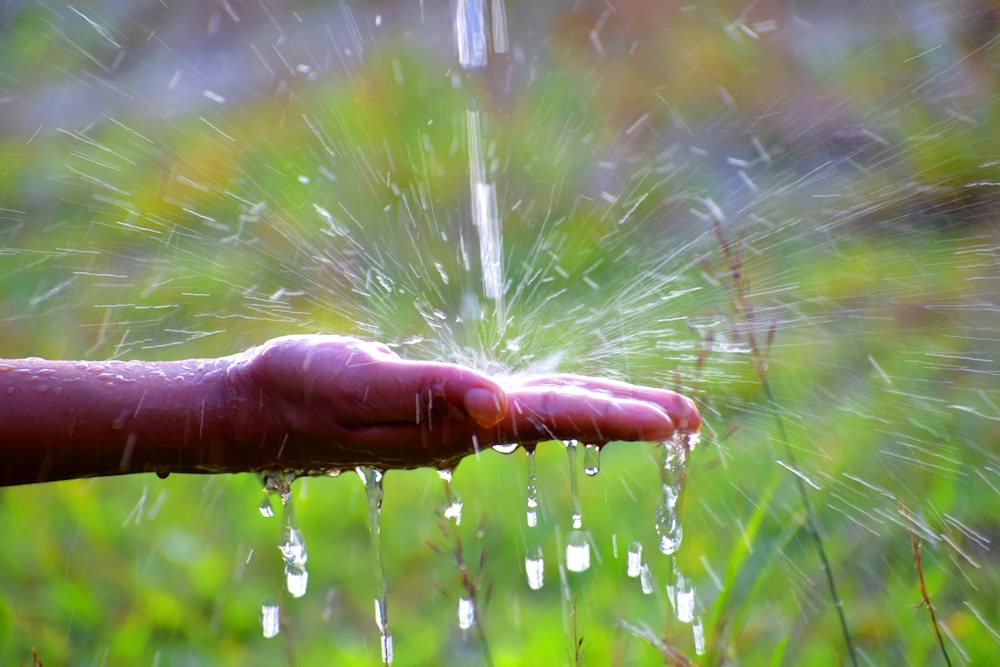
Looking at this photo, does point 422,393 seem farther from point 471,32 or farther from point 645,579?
point 471,32

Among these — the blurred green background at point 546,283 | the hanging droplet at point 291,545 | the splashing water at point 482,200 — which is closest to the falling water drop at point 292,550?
the hanging droplet at point 291,545

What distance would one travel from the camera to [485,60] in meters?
6.21

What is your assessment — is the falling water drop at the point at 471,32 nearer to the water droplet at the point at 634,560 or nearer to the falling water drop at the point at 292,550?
the water droplet at the point at 634,560

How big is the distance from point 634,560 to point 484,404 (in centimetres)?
113

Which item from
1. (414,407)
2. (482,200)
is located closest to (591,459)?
(414,407)

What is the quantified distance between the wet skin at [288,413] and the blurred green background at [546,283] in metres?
0.39

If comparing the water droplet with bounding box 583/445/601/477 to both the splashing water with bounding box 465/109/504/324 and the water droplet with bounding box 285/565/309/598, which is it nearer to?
the water droplet with bounding box 285/565/309/598

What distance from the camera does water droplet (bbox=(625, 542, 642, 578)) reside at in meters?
2.50

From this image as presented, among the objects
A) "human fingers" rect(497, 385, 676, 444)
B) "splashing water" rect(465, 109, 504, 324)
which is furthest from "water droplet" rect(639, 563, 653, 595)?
"splashing water" rect(465, 109, 504, 324)

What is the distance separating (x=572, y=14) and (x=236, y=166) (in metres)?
2.07

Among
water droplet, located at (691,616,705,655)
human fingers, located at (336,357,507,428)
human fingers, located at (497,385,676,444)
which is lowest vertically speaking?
water droplet, located at (691,616,705,655)

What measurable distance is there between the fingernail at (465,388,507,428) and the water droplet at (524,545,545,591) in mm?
911

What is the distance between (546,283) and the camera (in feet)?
14.5

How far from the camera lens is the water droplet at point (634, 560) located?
2.50 meters
